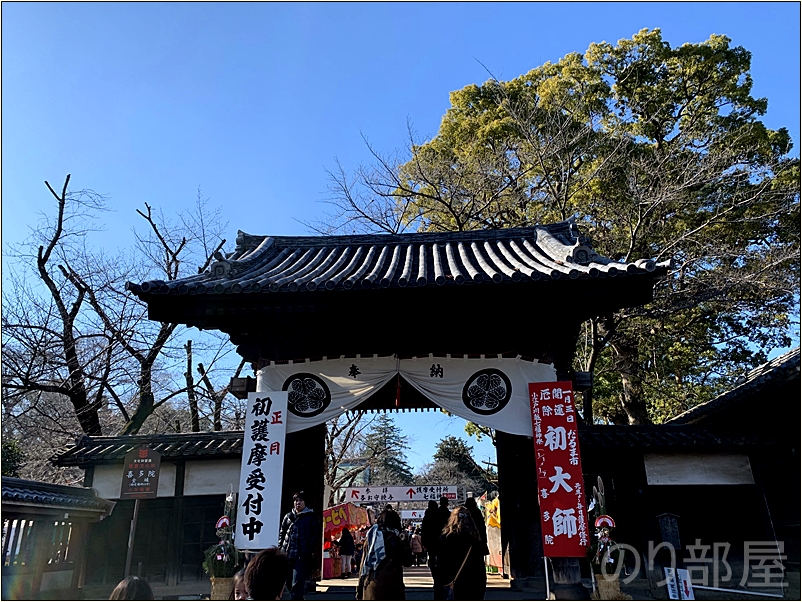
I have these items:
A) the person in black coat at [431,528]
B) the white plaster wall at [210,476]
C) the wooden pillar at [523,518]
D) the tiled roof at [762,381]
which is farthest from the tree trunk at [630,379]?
the white plaster wall at [210,476]

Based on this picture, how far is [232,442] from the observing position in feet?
29.8

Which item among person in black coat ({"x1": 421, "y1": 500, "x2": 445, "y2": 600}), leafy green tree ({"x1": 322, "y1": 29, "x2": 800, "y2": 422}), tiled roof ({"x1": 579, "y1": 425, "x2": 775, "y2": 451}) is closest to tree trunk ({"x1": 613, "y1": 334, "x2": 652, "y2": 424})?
leafy green tree ({"x1": 322, "y1": 29, "x2": 800, "y2": 422})

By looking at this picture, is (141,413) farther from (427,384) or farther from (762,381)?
(762,381)

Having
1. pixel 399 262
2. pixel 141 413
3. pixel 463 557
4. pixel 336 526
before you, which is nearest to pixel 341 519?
pixel 336 526

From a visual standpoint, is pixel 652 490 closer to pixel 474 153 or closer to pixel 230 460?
pixel 230 460

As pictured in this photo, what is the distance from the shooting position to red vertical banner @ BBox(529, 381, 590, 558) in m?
6.92

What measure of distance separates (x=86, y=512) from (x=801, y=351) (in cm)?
1105

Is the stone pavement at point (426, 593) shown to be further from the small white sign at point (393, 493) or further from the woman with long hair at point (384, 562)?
the small white sign at point (393, 493)

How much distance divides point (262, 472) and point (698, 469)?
7053mm

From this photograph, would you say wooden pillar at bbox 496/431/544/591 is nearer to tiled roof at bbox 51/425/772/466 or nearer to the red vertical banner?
the red vertical banner

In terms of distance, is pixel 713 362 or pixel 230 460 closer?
pixel 230 460

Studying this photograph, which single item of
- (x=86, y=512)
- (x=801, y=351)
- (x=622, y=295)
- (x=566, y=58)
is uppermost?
(x=566, y=58)

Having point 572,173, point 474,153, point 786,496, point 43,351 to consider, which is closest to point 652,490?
point 786,496

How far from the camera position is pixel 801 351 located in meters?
7.66
